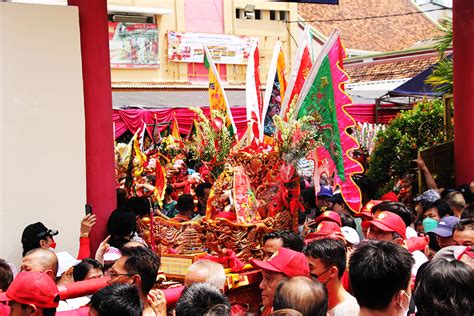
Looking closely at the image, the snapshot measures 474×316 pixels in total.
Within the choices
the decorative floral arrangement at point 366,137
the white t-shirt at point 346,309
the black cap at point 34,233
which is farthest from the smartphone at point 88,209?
the decorative floral arrangement at point 366,137

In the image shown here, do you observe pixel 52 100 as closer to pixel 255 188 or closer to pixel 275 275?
pixel 255 188

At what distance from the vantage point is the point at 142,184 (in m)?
10.2

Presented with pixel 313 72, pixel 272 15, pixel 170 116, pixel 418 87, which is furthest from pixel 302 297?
pixel 272 15

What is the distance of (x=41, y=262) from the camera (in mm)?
4648

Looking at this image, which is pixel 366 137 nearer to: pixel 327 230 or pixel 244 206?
pixel 244 206

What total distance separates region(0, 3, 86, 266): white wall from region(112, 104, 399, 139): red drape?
9.81m

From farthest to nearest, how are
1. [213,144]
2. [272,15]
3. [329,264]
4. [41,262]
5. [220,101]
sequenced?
[272,15]
[220,101]
[213,144]
[41,262]
[329,264]

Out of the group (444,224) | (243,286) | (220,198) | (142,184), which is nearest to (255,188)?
(220,198)

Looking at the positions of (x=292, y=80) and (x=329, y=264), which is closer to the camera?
(x=329, y=264)

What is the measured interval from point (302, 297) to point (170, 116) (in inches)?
618

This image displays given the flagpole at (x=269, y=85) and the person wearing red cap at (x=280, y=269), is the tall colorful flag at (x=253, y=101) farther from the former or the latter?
the person wearing red cap at (x=280, y=269)

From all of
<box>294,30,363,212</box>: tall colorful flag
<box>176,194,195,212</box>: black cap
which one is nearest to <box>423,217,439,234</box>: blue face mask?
<box>294,30,363,212</box>: tall colorful flag

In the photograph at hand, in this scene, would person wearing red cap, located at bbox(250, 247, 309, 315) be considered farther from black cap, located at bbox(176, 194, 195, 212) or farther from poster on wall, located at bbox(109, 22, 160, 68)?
poster on wall, located at bbox(109, 22, 160, 68)

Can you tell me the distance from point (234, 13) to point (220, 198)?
2090 centimetres
